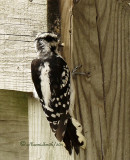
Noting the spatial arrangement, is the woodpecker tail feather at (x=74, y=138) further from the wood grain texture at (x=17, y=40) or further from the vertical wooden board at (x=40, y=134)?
the wood grain texture at (x=17, y=40)

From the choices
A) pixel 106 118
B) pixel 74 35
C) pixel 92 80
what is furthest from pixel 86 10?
pixel 106 118

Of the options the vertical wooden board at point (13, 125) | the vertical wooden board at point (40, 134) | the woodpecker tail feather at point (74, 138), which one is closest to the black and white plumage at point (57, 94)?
the woodpecker tail feather at point (74, 138)

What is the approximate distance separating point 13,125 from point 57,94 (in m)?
0.62

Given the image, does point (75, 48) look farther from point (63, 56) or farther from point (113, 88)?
point (113, 88)

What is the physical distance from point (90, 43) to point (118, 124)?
53 cm

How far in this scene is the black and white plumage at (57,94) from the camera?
118 inches

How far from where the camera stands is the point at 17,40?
10.0ft

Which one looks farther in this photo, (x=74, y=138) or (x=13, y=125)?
(x=13, y=125)

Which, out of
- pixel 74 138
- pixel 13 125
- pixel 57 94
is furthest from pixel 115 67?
pixel 13 125

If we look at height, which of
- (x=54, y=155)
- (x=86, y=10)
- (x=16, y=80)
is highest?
(x=86, y=10)

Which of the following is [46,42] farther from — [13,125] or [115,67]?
[13,125]

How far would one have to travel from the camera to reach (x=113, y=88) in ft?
10.1

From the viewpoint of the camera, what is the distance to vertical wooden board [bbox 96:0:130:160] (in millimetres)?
3031

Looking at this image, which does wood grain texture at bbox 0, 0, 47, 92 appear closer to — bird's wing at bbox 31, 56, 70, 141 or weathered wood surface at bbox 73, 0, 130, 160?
bird's wing at bbox 31, 56, 70, 141
